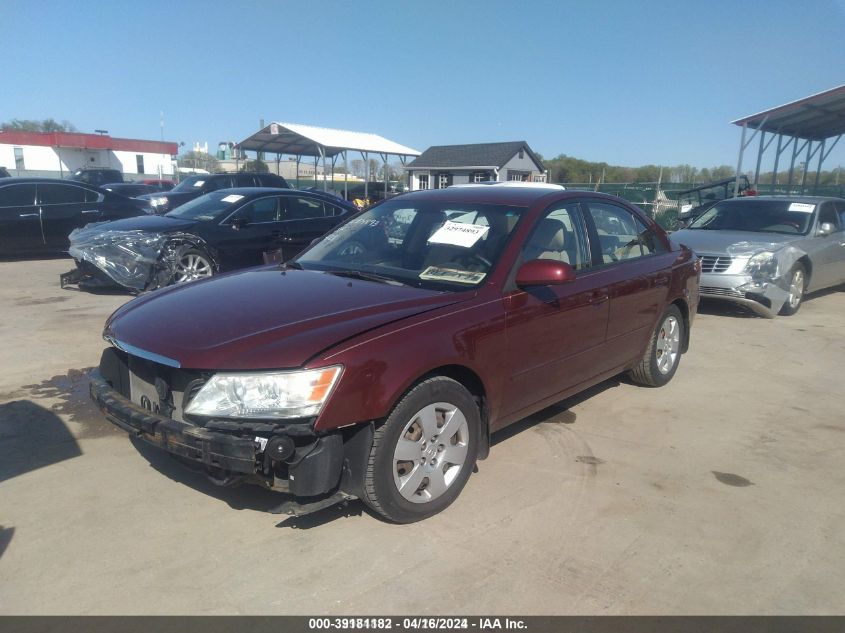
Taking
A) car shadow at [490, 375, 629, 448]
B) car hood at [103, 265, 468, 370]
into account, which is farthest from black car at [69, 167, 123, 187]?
car shadow at [490, 375, 629, 448]

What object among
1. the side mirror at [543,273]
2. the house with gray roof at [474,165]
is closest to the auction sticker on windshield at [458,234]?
the side mirror at [543,273]

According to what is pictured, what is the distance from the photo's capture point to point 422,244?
3.96 m

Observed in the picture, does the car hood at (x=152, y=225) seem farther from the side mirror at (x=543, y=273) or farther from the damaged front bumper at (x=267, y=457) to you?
the side mirror at (x=543, y=273)

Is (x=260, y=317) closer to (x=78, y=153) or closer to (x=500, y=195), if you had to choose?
(x=500, y=195)

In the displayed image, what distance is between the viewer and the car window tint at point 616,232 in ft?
14.7

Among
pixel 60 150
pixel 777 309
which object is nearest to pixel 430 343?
pixel 777 309

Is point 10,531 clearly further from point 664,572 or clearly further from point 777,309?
point 777,309

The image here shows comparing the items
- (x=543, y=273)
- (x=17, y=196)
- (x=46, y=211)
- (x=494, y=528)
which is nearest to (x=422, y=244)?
(x=543, y=273)

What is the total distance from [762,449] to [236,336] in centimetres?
353

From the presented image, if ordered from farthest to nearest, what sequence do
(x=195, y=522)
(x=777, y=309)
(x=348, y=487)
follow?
(x=777, y=309) < (x=195, y=522) < (x=348, y=487)

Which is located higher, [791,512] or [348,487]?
[348,487]

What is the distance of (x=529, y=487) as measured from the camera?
11.6 ft

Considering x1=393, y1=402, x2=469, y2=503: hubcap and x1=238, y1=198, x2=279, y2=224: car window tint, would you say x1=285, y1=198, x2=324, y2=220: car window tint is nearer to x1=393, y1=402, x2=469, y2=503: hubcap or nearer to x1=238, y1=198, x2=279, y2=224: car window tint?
x1=238, y1=198, x2=279, y2=224: car window tint

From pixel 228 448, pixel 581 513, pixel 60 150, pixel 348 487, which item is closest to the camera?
pixel 228 448
